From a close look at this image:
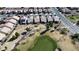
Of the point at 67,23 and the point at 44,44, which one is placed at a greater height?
the point at 67,23

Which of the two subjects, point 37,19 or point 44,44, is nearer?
point 44,44

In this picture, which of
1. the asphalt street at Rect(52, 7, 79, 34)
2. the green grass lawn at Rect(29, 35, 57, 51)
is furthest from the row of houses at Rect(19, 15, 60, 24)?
the green grass lawn at Rect(29, 35, 57, 51)

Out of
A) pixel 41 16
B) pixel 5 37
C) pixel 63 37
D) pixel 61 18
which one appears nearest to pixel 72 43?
pixel 63 37

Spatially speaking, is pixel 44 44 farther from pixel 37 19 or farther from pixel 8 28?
pixel 8 28

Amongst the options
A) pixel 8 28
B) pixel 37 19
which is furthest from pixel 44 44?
pixel 8 28

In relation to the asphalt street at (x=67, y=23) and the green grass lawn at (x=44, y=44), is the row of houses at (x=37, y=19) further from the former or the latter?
the green grass lawn at (x=44, y=44)

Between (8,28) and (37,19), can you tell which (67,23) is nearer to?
(37,19)
